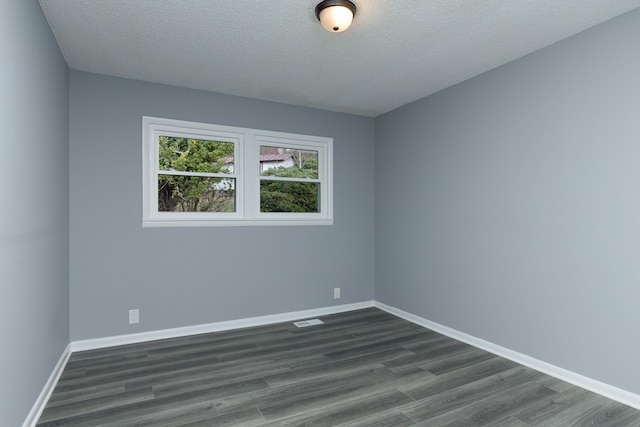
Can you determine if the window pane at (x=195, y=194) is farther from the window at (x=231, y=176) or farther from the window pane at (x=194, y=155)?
the window pane at (x=194, y=155)

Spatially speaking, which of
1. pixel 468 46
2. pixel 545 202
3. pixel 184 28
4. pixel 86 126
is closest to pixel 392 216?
pixel 545 202

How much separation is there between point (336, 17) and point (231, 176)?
2.18 metres

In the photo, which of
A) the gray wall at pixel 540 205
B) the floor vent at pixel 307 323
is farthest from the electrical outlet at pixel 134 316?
the gray wall at pixel 540 205

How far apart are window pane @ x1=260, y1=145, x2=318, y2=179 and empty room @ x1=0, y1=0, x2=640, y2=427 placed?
3 cm

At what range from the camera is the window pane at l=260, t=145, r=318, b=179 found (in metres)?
4.17

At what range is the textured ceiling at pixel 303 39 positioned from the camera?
2.29 metres

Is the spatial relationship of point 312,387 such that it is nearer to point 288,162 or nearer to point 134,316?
point 134,316

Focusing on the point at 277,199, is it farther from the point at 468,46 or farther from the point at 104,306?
the point at 468,46

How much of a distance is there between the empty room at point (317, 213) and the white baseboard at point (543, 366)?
0.02 meters

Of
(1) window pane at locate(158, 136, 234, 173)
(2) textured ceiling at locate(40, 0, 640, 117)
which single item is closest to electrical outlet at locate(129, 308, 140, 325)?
(1) window pane at locate(158, 136, 234, 173)

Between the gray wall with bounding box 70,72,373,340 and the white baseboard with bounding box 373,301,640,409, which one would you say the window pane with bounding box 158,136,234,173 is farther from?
the white baseboard with bounding box 373,301,640,409

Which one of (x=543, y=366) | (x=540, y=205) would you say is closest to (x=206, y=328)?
(x=543, y=366)

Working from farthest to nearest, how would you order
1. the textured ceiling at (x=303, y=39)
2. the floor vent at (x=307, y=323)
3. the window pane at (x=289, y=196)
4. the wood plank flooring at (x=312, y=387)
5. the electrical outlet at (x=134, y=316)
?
the window pane at (x=289, y=196) < the floor vent at (x=307, y=323) < the electrical outlet at (x=134, y=316) < the textured ceiling at (x=303, y=39) < the wood plank flooring at (x=312, y=387)

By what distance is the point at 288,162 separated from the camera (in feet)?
14.3
